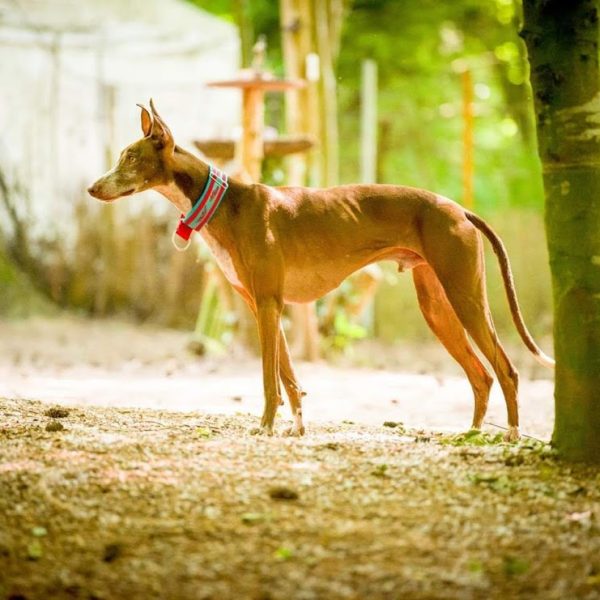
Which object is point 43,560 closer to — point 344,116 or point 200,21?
point 200,21

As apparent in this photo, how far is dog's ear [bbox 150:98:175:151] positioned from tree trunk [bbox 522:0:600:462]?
2.21 meters

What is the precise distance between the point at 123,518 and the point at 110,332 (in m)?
11.9

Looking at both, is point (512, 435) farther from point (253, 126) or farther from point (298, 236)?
point (253, 126)

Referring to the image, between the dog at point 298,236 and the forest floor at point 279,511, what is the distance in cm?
63

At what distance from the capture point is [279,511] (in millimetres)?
4609

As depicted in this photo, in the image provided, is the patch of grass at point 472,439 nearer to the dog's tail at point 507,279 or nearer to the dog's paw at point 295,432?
the dog's tail at point 507,279

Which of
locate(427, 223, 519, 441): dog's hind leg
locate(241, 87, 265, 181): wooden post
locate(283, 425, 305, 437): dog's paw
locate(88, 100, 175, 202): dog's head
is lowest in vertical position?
locate(283, 425, 305, 437): dog's paw

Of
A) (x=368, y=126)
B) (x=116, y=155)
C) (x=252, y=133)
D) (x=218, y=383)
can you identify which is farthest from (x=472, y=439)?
(x=116, y=155)

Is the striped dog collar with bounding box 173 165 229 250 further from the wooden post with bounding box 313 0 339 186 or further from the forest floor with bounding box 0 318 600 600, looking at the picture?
the wooden post with bounding box 313 0 339 186

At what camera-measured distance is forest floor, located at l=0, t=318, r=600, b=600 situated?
4.02m

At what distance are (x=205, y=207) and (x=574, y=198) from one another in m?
2.19

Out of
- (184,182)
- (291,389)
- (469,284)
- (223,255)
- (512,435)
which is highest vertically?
(184,182)

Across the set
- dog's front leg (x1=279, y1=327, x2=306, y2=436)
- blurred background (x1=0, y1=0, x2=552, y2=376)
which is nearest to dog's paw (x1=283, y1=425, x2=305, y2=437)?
dog's front leg (x1=279, y1=327, x2=306, y2=436)

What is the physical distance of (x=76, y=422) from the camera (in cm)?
Answer: 645
